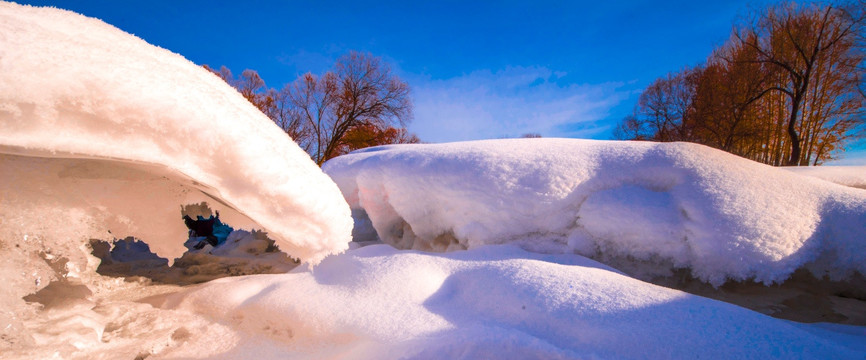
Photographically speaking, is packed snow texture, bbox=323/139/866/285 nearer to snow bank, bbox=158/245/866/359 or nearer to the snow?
the snow

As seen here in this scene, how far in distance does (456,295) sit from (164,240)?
140cm

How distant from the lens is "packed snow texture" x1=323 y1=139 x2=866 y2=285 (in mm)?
1599

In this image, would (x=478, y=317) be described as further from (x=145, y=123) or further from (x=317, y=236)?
(x=145, y=123)

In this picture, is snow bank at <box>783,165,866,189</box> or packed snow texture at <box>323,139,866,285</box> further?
snow bank at <box>783,165,866,189</box>

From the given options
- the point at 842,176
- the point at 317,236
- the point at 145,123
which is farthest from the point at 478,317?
the point at 842,176

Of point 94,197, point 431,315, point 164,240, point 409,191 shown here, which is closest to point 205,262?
point 164,240

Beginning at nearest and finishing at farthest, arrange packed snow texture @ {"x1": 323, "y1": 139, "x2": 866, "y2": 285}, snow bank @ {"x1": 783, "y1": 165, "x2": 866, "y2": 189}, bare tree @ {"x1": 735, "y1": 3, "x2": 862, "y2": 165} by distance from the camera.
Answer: packed snow texture @ {"x1": 323, "y1": 139, "x2": 866, "y2": 285}, snow bank @ {"x1": 783, "y1": 165, "x2": 866, "y2": 189}, bare tree @ {"x1": 735, "y1": 3, "x2": 862, "y2": 165}

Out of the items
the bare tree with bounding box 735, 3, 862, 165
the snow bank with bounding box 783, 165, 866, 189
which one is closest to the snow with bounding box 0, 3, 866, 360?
the snow bank with bounding box 783, 165, 866, 189

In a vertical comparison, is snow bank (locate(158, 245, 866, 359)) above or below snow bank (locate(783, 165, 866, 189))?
below

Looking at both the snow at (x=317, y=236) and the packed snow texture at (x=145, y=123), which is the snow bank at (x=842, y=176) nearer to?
the snow at (x=317, y=236)

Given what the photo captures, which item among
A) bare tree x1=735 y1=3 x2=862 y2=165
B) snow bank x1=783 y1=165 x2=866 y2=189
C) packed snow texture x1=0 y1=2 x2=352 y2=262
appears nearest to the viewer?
packed snow texture x1=0 y1=2 x2=352 y2=262

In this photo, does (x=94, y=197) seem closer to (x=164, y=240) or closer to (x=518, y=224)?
(x=164, y=240)

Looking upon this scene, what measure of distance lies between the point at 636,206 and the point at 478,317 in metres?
1.22

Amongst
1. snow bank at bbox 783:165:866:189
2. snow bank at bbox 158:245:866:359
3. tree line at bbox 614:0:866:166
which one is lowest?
snow bank at bbox 158:245:866:359
